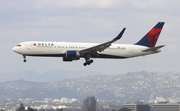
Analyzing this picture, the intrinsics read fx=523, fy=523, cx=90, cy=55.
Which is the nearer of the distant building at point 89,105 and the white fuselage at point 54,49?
the white fuselage at point 54,49

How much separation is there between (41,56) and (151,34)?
747 inches

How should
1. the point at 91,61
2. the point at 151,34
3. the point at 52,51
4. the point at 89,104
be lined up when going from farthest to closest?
the point at 89,104
the point at 151,34
the point at 91,61
the point at 52,51

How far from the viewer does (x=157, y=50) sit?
7469 cm

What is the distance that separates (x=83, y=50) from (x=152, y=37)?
46.3 feet

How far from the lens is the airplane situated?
231ft

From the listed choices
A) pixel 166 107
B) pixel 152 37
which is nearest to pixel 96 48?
pixel 152 37

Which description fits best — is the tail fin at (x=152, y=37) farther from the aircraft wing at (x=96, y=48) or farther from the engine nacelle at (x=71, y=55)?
the engine nacelle at (x=71, y=55)

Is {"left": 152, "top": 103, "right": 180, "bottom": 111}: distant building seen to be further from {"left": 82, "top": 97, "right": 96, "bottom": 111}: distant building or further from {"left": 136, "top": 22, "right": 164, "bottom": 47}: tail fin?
{"left": 136, "top": 22, "right": 164, "bottom": 47}: tail fin

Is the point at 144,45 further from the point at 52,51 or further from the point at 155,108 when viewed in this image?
the point at 155,108

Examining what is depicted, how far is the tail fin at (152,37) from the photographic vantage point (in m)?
79.2

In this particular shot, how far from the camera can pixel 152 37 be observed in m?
80.2

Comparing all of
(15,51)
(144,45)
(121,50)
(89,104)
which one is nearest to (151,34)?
(144,45)

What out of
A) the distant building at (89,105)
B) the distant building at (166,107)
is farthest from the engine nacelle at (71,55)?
the distant building at (166,107)

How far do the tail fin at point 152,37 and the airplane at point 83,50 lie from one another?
146 centimetres
